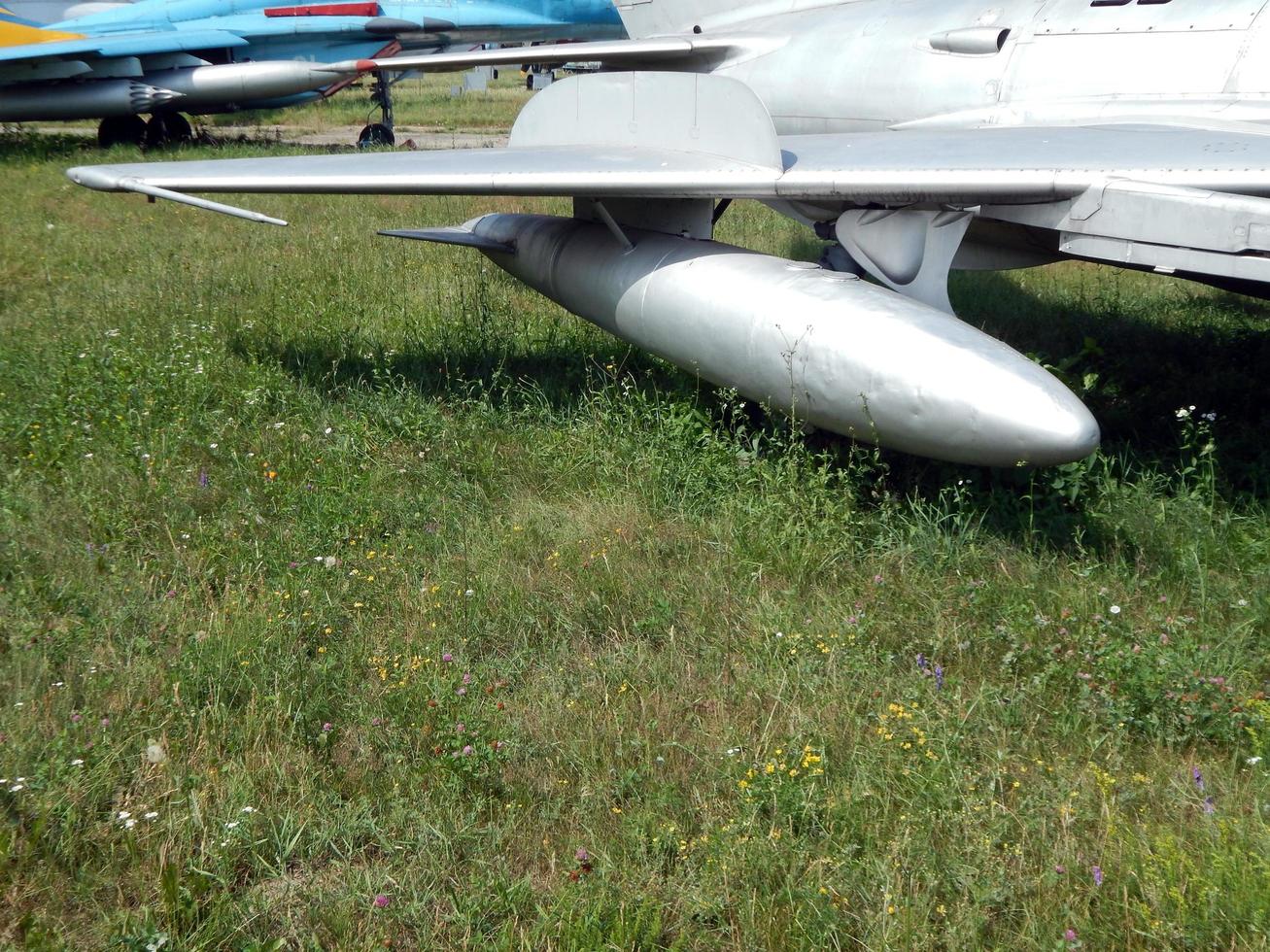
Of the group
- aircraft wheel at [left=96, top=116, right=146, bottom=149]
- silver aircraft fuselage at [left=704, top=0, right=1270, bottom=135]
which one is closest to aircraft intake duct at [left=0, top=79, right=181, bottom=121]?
aircraft wheel at [left=96, top=116, right=146, bottom=149]

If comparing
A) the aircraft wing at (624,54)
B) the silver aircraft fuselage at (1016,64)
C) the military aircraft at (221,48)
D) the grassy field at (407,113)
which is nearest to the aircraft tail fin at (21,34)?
the military aircraft at (221,48)

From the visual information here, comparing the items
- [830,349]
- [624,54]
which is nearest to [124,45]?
[624,54]

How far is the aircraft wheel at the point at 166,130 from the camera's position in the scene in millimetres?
17938

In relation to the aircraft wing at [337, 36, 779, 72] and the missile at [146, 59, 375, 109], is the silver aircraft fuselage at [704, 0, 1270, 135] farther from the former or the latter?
the missile at [146, 59, 375, 109]

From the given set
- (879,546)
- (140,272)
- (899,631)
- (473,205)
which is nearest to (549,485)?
(879,546)

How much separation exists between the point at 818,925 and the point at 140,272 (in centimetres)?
825

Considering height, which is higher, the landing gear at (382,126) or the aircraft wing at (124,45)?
the aircraft wing at (124,45)

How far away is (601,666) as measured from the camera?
3.53 meters

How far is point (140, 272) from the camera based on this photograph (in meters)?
8.68

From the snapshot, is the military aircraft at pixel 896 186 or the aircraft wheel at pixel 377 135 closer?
the military aircraft at pixel 896 186

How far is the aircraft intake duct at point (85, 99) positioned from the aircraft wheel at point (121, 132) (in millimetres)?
882

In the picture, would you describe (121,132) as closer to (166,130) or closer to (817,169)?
(166,130)

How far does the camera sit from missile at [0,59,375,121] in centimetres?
1678

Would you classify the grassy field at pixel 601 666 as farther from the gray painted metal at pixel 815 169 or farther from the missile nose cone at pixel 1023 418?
the gray painted metal at pixel 815 169
